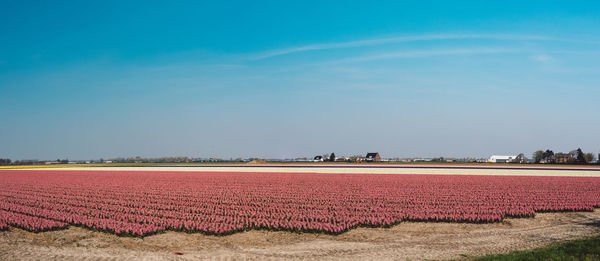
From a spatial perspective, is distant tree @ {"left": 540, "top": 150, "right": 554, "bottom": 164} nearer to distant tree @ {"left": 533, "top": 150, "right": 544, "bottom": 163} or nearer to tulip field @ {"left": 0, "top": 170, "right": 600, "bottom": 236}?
distant tree @ {"left": 533, "top": 150, "right": 544, "bottom": 163}

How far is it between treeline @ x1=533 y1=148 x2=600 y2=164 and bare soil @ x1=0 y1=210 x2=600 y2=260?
363 ft

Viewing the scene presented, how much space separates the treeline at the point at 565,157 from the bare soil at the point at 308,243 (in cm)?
11058

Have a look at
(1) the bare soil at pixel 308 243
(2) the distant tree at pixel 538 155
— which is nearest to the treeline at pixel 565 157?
(2) the distant tree at pixel 538 155

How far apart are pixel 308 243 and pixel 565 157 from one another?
140 meters

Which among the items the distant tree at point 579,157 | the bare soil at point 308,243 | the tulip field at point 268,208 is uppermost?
the distant tree at point 579,157

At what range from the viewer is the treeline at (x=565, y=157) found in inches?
4379

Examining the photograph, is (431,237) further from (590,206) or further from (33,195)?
(33,195)

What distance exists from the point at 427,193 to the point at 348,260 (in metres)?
17.3

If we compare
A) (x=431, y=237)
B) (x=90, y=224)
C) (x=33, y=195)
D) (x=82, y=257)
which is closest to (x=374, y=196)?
(x=431, y=237)

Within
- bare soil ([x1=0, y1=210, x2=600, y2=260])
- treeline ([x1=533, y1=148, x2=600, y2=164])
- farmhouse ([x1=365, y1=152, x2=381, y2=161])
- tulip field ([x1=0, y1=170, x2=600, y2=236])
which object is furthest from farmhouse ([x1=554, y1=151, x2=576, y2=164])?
bare soil ([x1=0, y1=210, x2=600, y2=260])

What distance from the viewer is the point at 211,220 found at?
17609 millimetres

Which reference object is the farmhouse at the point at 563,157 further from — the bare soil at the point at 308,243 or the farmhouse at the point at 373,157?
the bare soil at the point at 308,243

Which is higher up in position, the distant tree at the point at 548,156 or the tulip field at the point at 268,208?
the distant tree at the point at 548,156

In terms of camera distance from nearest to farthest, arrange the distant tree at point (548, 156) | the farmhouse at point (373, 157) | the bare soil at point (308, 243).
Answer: the bare soil at point (308, 243) → the distant tree at point (548, 156) → the farmhouse at point (373, 157)
